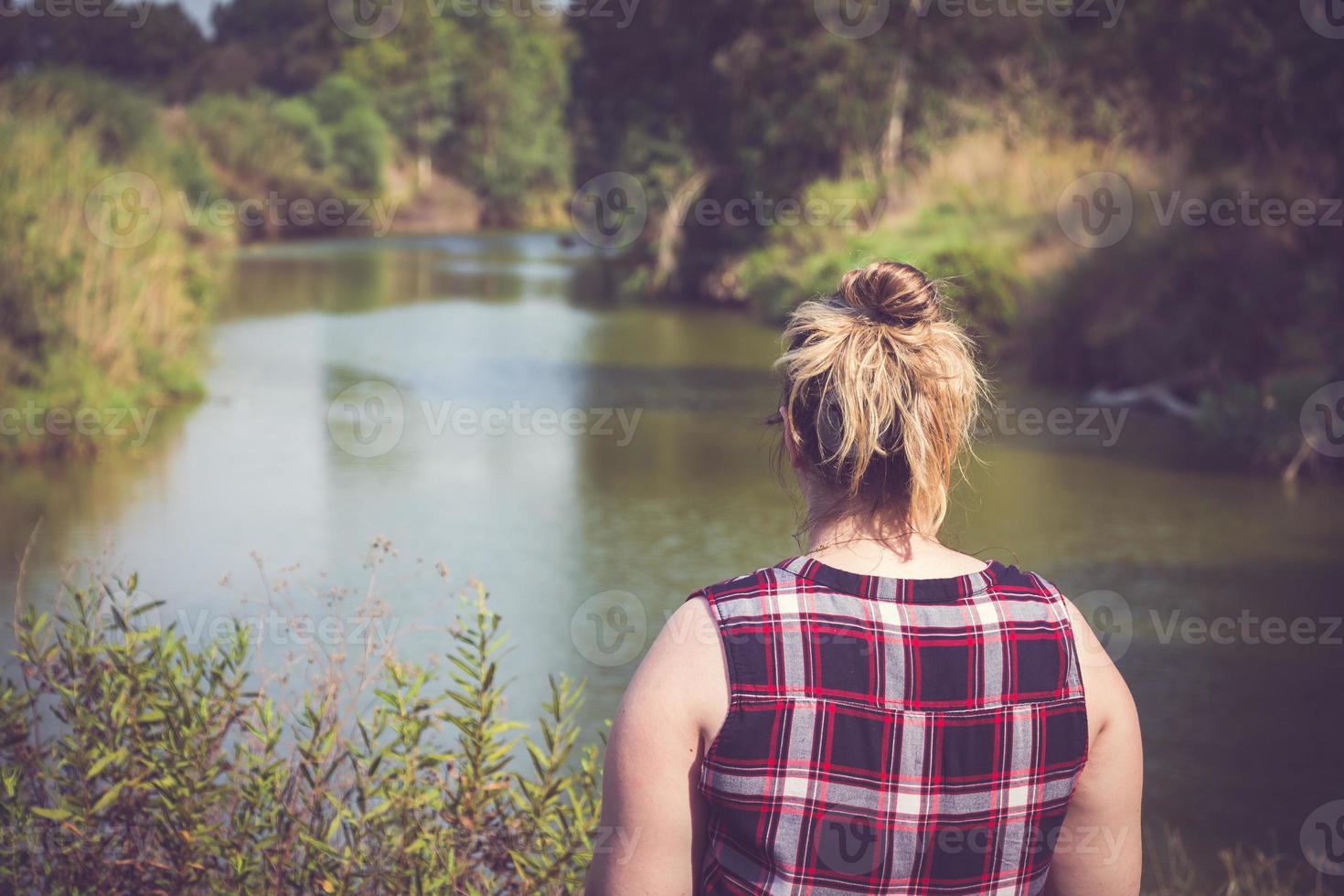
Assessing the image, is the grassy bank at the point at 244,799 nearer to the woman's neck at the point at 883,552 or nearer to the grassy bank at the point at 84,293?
the woman's neck at the point at 883,552

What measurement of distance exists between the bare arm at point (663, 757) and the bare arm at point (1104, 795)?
16.5 inches

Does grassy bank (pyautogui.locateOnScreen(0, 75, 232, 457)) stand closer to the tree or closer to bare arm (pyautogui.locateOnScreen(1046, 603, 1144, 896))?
bare arm (pyautogui.locateOnScreen(1046, 603, 1144, 896))

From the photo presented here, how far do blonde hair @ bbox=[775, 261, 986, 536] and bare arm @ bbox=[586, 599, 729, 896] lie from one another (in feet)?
0.74

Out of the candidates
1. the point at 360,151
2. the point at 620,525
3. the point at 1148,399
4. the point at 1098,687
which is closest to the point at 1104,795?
the point at 1098,687

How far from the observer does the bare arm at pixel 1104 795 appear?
1.56 m

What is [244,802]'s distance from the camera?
9.90 ft

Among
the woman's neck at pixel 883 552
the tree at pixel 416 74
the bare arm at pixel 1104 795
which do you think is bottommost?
the bare arm at pixel 1104 795

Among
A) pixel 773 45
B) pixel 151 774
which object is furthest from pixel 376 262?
pixel 151 774

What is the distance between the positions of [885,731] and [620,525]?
6.34 meters

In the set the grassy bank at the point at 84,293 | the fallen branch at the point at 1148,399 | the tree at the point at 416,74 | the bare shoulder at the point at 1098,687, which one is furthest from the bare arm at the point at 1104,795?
the tree at the point at 416,74

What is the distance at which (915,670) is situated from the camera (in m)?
1.49

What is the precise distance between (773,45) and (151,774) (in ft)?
59.2

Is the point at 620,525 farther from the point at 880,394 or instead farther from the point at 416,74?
the point at 416,74

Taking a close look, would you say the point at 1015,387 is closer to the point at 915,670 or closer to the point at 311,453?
the point at 311,453
